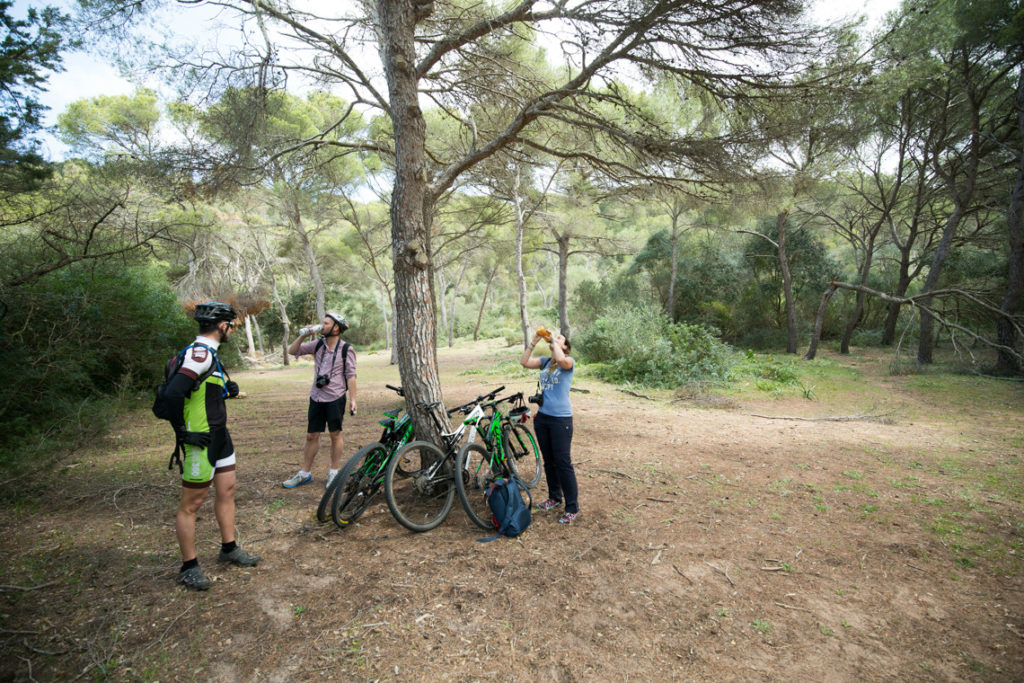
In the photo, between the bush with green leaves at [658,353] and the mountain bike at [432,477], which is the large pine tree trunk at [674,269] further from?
the mountain bike at [432,477]

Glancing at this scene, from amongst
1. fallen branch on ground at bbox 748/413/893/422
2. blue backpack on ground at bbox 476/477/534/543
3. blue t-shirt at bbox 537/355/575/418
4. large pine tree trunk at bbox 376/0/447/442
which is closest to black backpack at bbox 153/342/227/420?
large pine tree trunk at bbox 376/0/447/442

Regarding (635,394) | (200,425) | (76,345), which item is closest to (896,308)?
(635,394)

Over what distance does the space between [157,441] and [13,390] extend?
1501 millimetres

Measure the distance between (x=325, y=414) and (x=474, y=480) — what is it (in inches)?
56.3

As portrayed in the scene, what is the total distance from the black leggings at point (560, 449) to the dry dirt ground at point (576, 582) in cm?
24

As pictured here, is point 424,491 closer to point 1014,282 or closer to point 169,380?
point 169,380

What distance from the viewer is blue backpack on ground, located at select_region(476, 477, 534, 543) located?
3135mm

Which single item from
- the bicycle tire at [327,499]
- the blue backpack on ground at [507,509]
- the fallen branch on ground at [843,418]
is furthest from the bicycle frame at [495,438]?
the fallen branch on ground at [843,418]

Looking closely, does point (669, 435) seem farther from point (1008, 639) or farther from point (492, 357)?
point (492, 357)

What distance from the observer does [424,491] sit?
3.55 m

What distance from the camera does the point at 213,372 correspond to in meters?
2.59

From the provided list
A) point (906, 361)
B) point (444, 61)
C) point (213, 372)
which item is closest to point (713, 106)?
point (444, 61)

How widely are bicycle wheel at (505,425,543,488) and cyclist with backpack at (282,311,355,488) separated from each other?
55.2 inches

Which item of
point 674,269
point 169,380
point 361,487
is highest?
point 674,269
